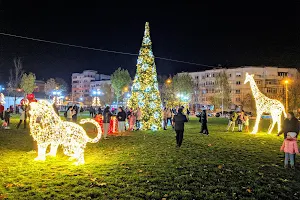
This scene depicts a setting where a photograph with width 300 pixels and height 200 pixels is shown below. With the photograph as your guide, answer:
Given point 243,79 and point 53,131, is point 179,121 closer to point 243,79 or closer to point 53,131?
point 53,131

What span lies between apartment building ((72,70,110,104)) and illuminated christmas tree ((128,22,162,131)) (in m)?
99.2

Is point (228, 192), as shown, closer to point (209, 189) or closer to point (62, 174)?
point (209, 189)

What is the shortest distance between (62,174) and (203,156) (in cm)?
516

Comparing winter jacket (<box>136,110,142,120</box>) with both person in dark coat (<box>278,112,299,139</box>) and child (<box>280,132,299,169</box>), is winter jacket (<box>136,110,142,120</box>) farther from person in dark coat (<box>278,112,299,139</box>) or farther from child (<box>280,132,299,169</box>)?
child (<box>280,132,299,169</box>)

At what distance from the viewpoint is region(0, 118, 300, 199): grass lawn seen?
235 inches

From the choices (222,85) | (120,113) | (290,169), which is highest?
(222,85)

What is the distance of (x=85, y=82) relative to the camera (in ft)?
404

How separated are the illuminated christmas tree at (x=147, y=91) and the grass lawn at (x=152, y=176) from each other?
9849 millimetres

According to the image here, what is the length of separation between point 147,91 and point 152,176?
14126 millimetres

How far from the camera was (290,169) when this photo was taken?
27.3ft

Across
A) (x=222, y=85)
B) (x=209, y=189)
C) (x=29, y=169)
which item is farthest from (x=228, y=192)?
(x=222, y=85)

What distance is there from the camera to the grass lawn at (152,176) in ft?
19.6

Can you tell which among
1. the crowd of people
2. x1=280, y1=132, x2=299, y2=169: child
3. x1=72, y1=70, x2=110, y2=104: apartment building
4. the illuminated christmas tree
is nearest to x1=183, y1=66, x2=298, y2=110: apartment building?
x1=72, y1=70, x2=110, y2=104: apartment building

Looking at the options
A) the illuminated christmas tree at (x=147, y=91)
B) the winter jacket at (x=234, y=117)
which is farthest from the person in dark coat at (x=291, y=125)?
the illuminated christmas tree at (x=147, y=91)
